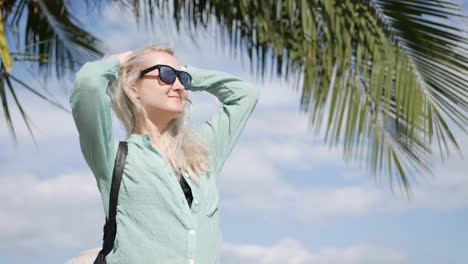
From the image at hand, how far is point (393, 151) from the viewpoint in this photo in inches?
222

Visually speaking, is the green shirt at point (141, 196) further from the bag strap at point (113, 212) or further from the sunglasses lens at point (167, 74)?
the sunglasses lens at point (167, 74)

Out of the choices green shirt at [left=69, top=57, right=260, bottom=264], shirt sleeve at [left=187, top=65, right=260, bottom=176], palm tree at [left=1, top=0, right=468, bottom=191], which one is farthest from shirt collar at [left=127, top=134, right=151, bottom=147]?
palm tree at [left=1, top=0, right=468, bottom=191]

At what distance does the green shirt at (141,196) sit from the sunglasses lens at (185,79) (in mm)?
190

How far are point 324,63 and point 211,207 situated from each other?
3427mm

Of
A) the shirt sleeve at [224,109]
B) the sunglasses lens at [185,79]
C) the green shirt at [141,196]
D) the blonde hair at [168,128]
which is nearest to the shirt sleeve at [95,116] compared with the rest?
the green shirt at [141,196]

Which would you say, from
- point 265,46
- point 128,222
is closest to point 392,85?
point 265,46

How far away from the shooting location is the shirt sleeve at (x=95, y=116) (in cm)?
215

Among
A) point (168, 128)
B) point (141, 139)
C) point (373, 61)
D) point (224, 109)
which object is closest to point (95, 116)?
point (141, 139)

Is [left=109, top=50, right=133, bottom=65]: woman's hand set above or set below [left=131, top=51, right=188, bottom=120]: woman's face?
above

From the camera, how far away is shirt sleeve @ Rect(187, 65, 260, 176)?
98.0 inches

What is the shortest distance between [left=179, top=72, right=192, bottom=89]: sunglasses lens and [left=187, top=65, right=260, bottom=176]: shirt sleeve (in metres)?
0.16

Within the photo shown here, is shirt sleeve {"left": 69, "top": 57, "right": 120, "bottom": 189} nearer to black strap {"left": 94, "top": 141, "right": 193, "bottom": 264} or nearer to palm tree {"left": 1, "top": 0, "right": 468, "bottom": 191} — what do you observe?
black strap {"left": 94, "top": 141, "right": 193, "bottom": 264}

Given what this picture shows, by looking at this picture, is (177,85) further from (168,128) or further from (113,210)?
(113,210)

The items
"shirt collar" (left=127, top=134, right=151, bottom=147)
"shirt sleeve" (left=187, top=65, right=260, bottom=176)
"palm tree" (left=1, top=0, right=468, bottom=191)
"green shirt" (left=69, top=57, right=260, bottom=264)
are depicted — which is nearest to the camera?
"green shirt" (left=69, top=57, right=260, bottom=264)
